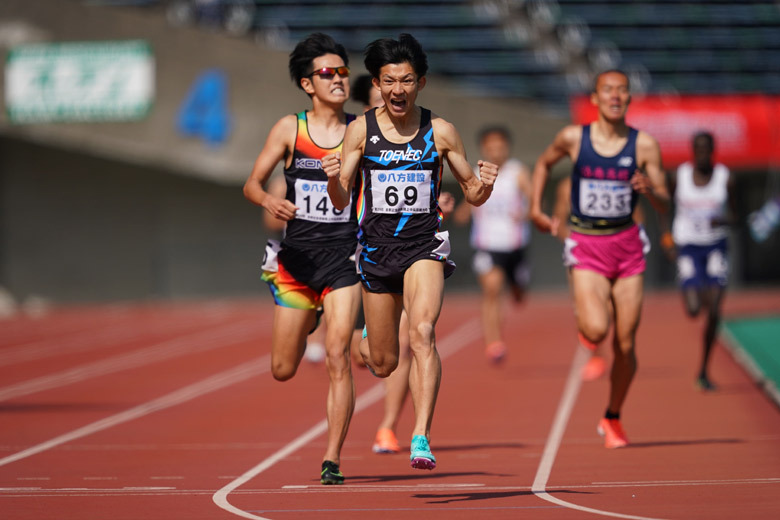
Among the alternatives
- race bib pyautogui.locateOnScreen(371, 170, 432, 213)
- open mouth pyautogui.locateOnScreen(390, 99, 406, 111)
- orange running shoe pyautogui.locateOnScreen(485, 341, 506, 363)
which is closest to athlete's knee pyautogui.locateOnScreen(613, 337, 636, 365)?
race bib pyautogui.locateOnScreen(371, 170, 432, 213)

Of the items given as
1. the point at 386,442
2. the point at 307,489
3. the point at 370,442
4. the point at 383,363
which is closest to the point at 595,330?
the point at 386,442

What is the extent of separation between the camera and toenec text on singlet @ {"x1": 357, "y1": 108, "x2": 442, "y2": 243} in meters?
6.66

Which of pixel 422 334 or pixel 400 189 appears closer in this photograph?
pixel 422 334

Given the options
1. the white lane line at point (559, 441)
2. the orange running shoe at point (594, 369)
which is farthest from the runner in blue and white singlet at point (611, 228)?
the orange running shoe at point (594, 369)

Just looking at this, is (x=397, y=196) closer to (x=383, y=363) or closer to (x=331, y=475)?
(x=383, y=363)

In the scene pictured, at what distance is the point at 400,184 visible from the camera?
21.9ft

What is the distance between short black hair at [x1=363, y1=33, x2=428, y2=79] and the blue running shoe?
5.90ft

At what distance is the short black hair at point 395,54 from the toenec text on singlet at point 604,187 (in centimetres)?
212

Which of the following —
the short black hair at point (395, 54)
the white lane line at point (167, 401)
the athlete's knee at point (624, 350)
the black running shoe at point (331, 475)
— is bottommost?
the white lane line at point (167, 401)

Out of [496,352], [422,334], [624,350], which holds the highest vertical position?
[422,334]

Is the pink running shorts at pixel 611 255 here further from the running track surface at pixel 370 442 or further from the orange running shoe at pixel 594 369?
the orange running shoe at pixel 594 369

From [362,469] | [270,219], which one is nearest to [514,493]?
[362,469]

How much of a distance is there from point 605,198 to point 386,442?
2.01 metres

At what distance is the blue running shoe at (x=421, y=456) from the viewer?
6.04m
